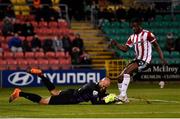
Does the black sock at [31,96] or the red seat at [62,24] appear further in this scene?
the red seat at [62,24]

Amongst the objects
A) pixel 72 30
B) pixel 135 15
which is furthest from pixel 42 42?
pixel 135 15

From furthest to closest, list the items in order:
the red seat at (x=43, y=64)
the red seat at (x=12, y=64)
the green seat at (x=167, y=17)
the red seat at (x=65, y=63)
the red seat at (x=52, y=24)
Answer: the green seat at (x=167, y=17) < the red seat at (x=52, y=24) < the red seat at (x=65, y=63) < the red seat at (x=43, y=64) < the red seat at (x=12, y=64)

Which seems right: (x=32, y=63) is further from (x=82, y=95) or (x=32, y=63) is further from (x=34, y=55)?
(x=82, y=95)

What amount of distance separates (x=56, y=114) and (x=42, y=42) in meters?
20.3

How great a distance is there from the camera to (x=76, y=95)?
16.9 metres

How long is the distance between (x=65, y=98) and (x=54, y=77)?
14.5 meters

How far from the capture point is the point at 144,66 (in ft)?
63.0

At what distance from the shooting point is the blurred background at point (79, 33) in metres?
33.4

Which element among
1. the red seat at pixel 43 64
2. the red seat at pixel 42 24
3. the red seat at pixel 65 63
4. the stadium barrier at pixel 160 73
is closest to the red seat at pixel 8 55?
the red seat at pixel 43 64

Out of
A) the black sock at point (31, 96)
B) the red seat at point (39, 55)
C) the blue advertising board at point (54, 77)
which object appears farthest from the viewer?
the red seat at point (39, 55)

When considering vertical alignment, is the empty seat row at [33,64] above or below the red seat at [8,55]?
below

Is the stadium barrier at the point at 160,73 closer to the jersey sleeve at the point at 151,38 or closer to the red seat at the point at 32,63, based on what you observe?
the red seat at the point at 32,63

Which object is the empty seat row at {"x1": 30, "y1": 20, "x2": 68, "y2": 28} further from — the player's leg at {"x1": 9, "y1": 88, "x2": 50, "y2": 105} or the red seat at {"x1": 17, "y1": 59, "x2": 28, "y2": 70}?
the player's leg at {"x1": 9, "y1": 88, "x2": 50, "y2": 105}

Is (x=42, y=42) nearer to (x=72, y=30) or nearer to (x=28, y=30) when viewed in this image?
(x=28, y=30)
